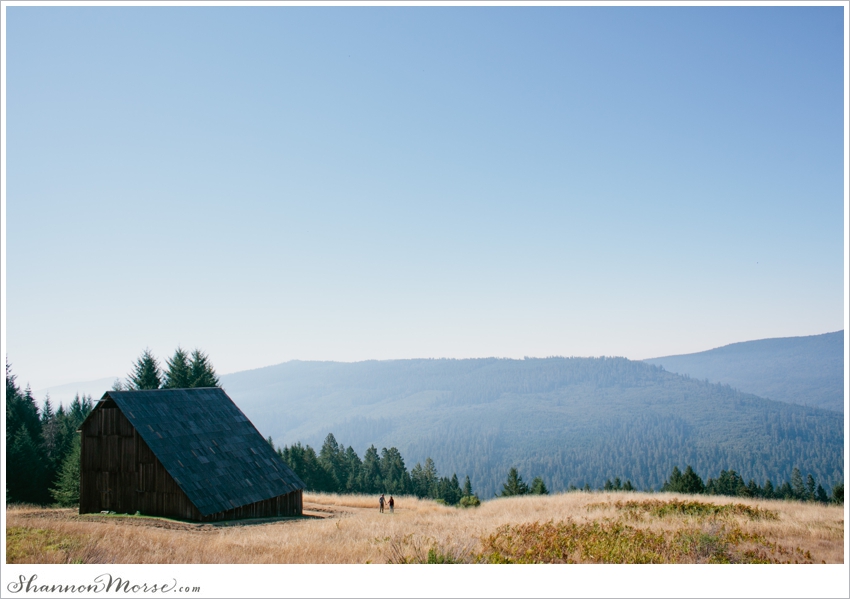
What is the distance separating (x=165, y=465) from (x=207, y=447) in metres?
2.63

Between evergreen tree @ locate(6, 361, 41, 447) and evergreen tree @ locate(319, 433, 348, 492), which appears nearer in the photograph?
evergreen tree @ locate(6, 361, 41, 447)

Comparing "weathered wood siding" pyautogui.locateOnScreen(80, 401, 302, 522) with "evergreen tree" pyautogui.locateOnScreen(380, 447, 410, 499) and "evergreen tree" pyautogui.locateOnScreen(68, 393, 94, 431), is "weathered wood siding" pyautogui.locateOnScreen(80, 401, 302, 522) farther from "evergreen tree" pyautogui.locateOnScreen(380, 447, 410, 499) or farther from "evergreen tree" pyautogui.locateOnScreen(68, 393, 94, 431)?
"evergreen tree" pyautogui.locateOnScreen(380, 447, 410, 499)

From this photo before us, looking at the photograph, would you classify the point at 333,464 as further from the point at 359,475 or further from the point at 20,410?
the point at 20,410

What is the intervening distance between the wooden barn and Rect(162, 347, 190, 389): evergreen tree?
783 inches

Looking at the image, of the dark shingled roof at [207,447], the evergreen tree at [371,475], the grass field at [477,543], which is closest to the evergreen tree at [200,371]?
the dark shingled roof at [207,447]

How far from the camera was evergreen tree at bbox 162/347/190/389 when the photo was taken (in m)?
42.2

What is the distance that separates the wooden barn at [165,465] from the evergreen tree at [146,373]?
20.1m

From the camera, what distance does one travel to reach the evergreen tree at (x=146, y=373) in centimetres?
4125

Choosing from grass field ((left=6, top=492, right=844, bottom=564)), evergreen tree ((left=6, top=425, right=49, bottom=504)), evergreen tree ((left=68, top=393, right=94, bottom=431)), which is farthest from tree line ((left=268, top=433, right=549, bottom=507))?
grass field ((left=6, top=492, right=844, bottom=564))

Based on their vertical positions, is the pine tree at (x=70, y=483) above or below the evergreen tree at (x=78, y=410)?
below

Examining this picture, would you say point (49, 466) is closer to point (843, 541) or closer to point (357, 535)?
point (357, 535)

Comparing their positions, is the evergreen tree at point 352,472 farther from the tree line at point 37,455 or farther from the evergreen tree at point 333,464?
the tree line at point 37,455

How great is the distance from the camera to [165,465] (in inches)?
786

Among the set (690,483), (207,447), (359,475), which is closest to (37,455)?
(207,447)
